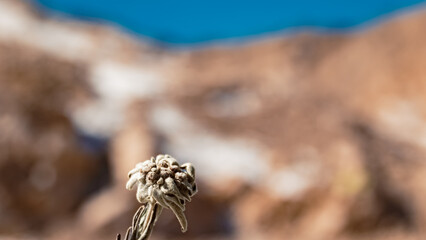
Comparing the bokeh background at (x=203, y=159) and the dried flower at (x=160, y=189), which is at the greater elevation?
the bokeh background at (x=203, y=159)

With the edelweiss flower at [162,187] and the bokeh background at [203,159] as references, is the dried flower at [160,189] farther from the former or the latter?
the bokeh background at [203,159]

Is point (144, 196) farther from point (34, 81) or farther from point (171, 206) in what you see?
point (34, 81)

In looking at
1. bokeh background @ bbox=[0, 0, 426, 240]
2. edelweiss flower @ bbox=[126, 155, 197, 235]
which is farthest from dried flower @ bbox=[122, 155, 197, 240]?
bokeh background @ bbox=[0, 0, 426, 240]

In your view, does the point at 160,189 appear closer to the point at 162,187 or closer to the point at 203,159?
the point at 162,187

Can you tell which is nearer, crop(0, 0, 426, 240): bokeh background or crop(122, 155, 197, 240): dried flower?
crop(122, 155, 197, 240): dried flower

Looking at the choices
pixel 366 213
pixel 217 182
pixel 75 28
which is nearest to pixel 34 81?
pixel 217 182

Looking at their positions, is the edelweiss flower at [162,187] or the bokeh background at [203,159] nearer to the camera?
the edelweiss flower at [162,187]

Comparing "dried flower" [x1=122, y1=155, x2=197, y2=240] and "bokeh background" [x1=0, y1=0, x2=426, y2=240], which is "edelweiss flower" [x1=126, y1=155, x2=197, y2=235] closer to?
"dried flower" [x1=122, y1=155, x2=197, y2=240]

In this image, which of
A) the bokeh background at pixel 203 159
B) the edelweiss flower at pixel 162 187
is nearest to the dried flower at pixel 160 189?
the edelweiss flower at pixel 162 187
